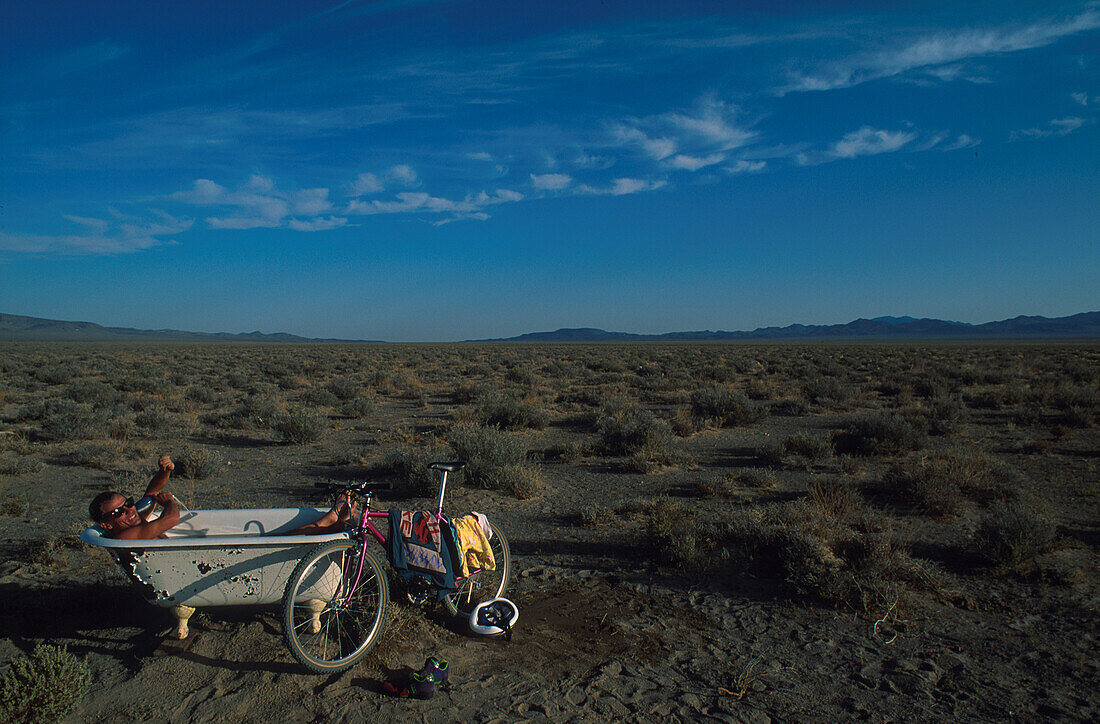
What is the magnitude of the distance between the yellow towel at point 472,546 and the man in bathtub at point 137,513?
73.0 inches

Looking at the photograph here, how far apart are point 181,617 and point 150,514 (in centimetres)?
71

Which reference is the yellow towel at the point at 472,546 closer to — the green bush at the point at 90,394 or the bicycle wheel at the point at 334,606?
the bicycle wheel at the point at 334,606

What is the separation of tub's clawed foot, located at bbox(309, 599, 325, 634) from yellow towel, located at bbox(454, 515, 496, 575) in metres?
0.90

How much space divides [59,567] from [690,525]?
5698 mm

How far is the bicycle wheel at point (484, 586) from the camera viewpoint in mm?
4074

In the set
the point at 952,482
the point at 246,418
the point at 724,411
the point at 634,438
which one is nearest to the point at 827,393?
the point at 724,411

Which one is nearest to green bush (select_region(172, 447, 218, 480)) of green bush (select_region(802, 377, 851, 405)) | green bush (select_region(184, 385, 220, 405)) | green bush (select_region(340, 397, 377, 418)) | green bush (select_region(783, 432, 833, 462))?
green bush (select_region(340, 397, 377, 418))

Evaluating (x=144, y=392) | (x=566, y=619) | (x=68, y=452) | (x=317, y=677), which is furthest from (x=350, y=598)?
(x=144, y=392)

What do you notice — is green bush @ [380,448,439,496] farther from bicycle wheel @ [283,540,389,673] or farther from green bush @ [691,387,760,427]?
green bush @ [691,387,760,427]

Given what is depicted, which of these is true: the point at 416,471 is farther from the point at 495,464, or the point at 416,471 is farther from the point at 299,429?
the point at 299,429

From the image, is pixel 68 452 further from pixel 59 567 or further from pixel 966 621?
pixel 966 621

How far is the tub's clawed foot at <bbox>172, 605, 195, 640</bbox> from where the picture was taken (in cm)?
369

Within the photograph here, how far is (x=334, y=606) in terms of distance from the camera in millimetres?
3602

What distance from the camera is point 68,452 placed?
997cm
